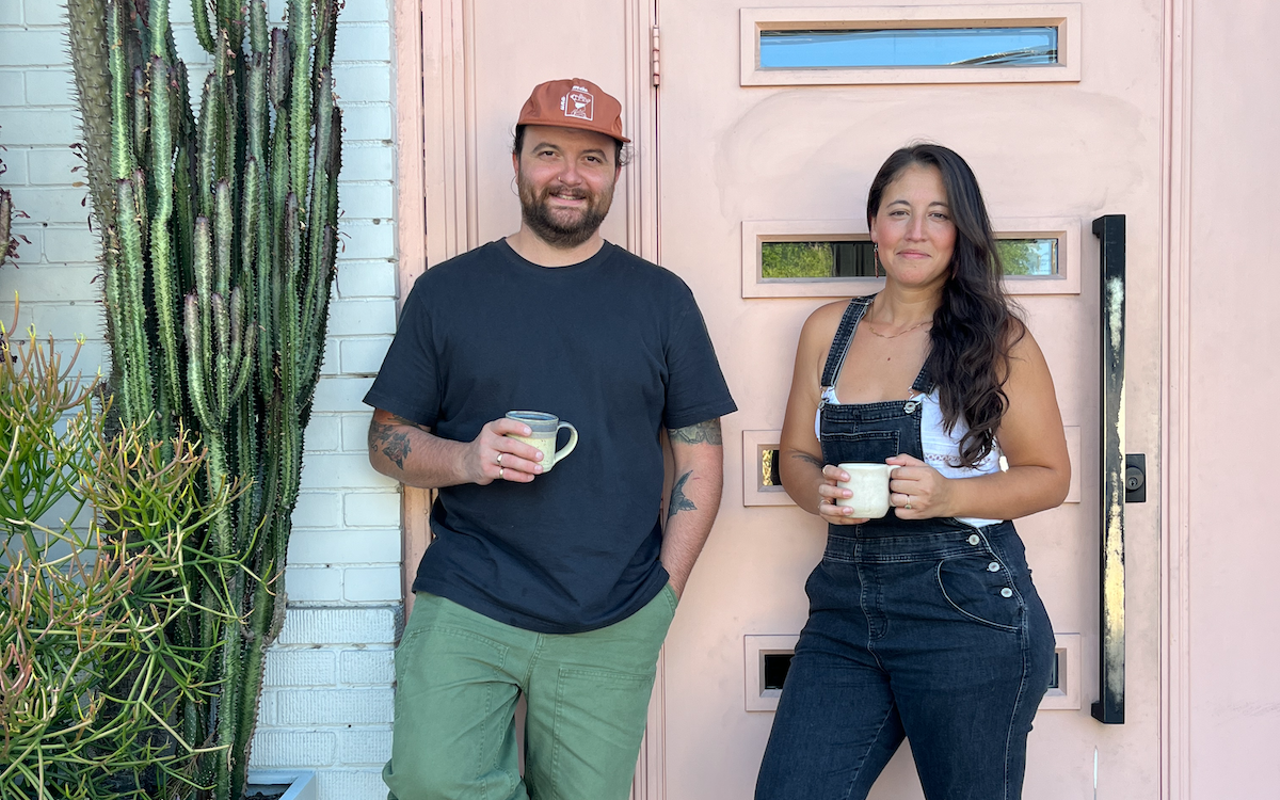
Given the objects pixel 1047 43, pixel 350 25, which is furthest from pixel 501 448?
pixel 1047 43

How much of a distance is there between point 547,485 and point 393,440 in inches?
15.9

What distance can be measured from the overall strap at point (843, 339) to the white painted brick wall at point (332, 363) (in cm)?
113

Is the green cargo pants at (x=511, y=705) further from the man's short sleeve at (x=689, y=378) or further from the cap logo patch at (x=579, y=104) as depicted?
the cap logo patch at (x=579, y=104)

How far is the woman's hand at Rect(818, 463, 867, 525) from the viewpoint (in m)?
1.82

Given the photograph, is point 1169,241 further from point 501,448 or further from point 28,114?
point 28,114

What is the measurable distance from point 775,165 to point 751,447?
78 centimetres

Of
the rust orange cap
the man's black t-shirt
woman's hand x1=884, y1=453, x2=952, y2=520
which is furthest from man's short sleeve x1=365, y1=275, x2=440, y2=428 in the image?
woman's hand x1=884, y1=453, x2=952, y2=520

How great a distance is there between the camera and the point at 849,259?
97.7 inches

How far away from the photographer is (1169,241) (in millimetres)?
2455

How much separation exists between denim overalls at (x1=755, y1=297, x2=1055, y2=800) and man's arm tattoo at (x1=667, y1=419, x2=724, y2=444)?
296 millimetres

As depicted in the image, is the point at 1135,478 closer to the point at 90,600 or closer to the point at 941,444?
the point at 941,444

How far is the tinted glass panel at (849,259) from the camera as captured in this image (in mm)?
2479

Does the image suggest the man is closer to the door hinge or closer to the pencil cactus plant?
the door hinge

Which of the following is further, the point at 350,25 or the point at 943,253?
the point at 350,25
